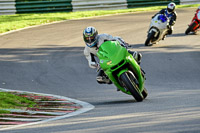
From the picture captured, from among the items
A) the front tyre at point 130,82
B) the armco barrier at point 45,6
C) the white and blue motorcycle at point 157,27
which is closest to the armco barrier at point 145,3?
the armco barrier at point 45,6

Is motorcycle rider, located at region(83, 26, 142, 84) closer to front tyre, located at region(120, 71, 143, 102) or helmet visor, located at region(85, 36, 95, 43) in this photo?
helmet visor, located at region(85, 36, 95, 43)

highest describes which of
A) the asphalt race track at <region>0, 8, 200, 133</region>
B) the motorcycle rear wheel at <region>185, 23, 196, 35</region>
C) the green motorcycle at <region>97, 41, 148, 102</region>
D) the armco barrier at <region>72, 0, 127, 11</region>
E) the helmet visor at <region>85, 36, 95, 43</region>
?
the helmet visor at <region>85, 36, 95, 43</region>

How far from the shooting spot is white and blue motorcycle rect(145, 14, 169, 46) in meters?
18.7

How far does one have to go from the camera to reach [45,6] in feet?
A: 94.7

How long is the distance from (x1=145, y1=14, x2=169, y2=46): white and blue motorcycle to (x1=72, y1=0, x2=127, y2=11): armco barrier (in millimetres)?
10976

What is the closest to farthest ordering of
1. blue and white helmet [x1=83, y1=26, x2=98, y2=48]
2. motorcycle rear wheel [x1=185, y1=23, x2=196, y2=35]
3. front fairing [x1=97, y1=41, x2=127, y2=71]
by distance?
front fairing [x1=97, y1=41, x2=127, y2=71] < blue and white helmet [x1=83, y1=26, x2=98, y2=48] < motorcycle rear wheel [x1=185, y1=23, x2=196, y2=35]

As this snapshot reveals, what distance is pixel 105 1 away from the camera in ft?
98.1

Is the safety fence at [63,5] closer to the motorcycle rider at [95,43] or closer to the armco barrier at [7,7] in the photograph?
the armco barrier at [7,7]

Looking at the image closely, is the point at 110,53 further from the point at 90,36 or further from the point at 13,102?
the point at 13,102

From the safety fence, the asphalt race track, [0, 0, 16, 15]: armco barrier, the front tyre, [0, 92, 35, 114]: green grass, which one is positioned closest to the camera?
the asphalt race track

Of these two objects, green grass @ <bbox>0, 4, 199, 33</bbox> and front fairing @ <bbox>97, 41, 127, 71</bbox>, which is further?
green grass @ <bbox>0, 4, 199, 33</bbox>

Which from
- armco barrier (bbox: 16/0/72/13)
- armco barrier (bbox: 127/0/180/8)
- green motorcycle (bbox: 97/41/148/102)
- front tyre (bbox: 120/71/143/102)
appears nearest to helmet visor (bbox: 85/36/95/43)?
green motorcycle (bbox: 97/41/148/102)

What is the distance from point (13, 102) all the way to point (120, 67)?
81.8 inches

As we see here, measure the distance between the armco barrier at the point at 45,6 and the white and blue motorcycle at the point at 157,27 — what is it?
11.0m
